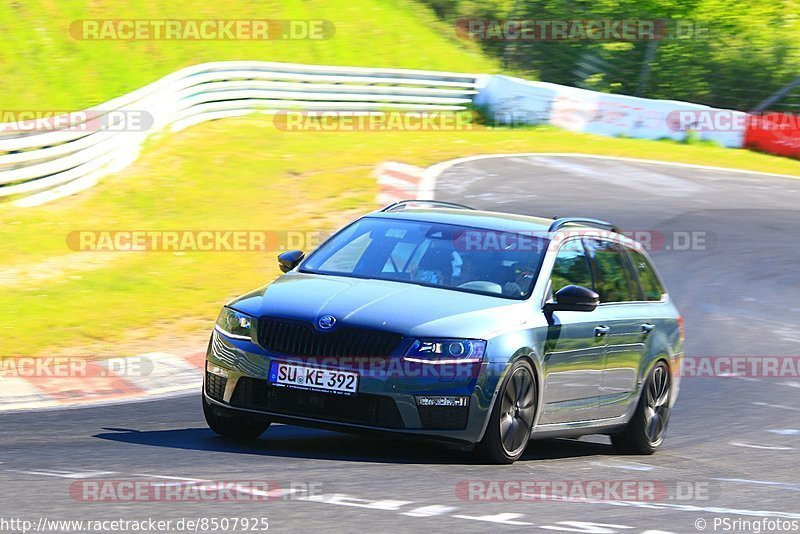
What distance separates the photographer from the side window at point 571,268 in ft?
27.8

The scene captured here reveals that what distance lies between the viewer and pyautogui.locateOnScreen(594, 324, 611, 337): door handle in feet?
28.3

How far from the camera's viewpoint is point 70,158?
19438 mm

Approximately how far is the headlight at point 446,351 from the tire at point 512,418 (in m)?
0.26

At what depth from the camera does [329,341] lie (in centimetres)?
743

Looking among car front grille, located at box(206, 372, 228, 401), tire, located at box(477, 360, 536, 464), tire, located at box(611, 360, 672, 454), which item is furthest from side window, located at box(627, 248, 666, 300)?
car front grille, located at box(206, 372, 228, 401)

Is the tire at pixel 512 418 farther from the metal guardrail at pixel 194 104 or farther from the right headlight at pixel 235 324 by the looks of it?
the metal guardrail at pixel 194 104

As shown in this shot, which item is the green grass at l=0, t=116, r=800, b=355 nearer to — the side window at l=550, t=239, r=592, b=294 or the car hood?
the car hood

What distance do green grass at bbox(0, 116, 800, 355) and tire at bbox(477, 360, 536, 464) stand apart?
5190 millimetres

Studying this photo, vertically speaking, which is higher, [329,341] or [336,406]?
[329,341]

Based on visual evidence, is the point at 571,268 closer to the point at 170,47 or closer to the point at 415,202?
the point at 415,202

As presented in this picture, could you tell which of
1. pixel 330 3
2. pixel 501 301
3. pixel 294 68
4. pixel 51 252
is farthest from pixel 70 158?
pixel 330 3

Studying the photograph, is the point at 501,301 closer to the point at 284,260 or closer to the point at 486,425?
the point at 486,425

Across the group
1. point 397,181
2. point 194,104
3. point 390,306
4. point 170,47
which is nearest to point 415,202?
point 390,306

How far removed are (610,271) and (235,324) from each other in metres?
2.74
